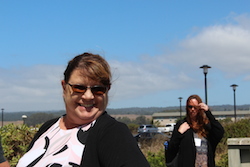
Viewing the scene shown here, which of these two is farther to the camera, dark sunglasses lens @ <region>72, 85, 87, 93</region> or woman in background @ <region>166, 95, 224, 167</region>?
woman in background @ <region>166, 95, 224, 167</region>

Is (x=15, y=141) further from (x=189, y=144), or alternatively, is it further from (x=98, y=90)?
(x=98, y=90)

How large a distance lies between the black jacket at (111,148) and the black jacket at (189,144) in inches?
124

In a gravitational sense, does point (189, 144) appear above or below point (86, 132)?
below

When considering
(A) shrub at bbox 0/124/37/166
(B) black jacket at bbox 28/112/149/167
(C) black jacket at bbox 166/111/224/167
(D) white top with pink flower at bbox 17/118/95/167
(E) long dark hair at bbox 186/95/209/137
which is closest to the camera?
(B) black jacket at bbox 28/112/149/167

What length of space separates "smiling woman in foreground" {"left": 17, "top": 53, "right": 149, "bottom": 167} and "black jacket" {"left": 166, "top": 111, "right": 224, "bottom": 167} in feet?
9.61

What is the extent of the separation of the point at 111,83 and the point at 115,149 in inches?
15.7

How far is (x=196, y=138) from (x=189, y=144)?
13cm

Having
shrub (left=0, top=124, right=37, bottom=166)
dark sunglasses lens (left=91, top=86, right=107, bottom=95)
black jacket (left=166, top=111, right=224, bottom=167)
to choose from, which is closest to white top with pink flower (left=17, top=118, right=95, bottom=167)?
dark sunglasses lens (left=91, top=86, right=107, bottom=95)

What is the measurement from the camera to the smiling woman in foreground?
1341 millimetres

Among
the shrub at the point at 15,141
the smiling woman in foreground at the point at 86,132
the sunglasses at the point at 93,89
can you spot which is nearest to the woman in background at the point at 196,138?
the shrub at the point at 15,141

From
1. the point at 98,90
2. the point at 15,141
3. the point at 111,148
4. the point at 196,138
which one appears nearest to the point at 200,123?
the point at 196,138

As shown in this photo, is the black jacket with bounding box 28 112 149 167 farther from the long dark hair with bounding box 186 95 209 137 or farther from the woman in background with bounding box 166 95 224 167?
the long dark hair with bounding box 186 95 209 137

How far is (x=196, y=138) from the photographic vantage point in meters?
4.54

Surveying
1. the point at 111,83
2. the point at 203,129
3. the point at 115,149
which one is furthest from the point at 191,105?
the point at 115,149
